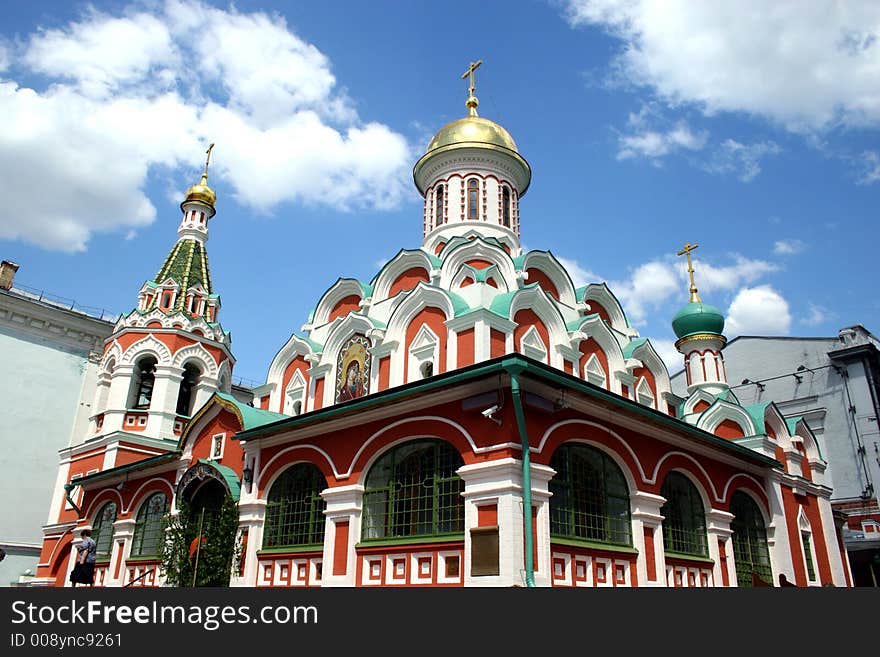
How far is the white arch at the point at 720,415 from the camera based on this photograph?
54.8 ft

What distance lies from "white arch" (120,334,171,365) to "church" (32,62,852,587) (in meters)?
0.06

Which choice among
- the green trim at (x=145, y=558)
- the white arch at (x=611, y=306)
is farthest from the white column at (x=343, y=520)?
the white arch at (x=611, y=306)

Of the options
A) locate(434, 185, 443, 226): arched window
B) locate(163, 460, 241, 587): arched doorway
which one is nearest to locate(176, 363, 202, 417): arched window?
locate(163, 460, 241, 587): arched doorway

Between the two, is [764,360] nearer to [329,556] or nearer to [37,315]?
[329,556]

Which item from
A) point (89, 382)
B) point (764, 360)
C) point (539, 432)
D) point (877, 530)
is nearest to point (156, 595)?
point (539, 432)

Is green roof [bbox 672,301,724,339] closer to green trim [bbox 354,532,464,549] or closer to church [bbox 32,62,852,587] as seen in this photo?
church [bbox 32,62,852,587]

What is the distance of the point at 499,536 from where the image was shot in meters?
9.01

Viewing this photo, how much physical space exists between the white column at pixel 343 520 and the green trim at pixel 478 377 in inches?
50.0

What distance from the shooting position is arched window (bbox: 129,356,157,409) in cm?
1977

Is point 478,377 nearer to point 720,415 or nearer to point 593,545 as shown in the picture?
point 593,545

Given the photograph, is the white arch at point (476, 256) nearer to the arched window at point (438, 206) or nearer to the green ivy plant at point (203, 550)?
the arched window at point (438, 206)

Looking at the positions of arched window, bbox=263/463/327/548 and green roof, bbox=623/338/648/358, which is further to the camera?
green roof, bbox=623/338/648/358

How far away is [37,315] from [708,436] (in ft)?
Result: 67.8

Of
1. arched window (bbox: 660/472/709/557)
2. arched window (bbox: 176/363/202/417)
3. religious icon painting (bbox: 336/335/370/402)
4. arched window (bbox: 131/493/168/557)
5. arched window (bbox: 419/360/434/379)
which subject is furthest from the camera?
arched window (bbox: 176/363/202/417)
